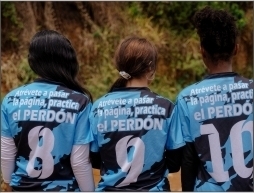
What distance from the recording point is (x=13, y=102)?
2.46 meters

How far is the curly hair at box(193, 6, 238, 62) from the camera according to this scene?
2.39m

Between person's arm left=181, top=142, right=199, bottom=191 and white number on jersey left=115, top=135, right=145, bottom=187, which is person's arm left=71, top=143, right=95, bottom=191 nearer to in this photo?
white number on jersey left=115, top=135, right=145, bottom=187

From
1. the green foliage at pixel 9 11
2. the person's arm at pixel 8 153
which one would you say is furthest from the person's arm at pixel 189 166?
the green foliage at pixel 9 11

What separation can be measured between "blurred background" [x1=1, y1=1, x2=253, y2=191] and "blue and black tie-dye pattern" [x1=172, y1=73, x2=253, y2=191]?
5.52 metres

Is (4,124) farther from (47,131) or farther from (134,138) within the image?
(134,138)

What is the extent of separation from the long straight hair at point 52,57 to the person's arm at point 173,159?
59 centimetres

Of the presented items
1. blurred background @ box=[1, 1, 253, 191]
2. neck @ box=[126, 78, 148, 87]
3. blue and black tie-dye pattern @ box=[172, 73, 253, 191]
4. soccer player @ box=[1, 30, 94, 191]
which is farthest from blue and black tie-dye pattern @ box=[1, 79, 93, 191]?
blurred background @ box=[1, 1, 253, 191]

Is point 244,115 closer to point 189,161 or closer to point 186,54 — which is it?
point 189,161

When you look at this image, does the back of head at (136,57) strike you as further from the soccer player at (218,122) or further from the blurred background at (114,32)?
the blurred background at (114,32)

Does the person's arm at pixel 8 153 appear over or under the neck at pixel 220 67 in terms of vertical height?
under

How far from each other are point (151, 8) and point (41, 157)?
268 inches

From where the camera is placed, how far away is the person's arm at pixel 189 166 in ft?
7.83

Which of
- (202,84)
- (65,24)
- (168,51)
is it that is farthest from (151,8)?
(202,84)

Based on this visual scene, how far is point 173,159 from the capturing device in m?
2.43
